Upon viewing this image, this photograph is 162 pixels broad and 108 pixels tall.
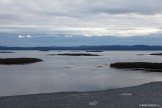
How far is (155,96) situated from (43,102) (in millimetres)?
8237

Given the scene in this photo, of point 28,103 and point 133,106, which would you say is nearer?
point 133,106

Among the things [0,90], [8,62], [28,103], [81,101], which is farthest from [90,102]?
[8,62]

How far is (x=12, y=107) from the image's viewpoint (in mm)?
20547

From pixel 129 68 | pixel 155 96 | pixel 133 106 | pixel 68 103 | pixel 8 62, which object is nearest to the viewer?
pixel 133 106

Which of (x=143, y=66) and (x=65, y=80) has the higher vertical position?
(x=143, y=66)

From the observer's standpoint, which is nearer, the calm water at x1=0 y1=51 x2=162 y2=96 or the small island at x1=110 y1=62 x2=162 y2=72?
the calm water at x1=0 y1=51 x2=162 y2=96

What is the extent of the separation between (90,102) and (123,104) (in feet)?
7.49

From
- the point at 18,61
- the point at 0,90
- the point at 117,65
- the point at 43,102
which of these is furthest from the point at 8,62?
the point at 43,102

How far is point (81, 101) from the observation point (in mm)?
22266

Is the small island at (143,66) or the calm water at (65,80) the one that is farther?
the small island at (143,66)

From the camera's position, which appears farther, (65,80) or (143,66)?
(143,66)

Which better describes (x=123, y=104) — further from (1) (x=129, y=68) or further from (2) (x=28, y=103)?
(1) (x=129, y=68)

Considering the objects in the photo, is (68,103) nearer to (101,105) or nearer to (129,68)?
Answer: (101,105)

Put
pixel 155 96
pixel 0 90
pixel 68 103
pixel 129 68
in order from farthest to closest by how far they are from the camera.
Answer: pixel 129 68
pixel 0 90
pixel 155 96
pixel 68 103
